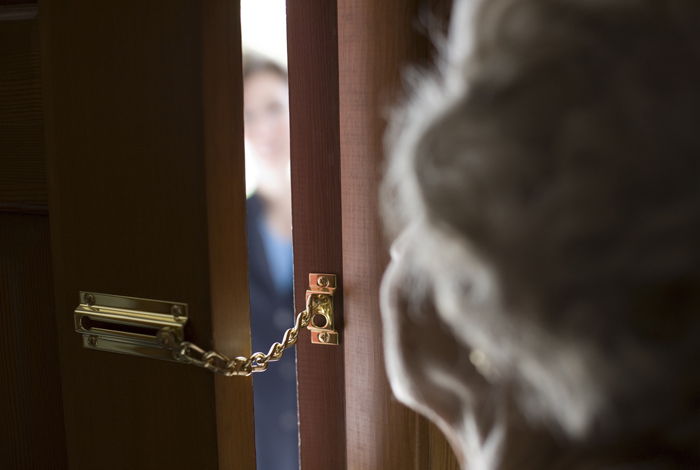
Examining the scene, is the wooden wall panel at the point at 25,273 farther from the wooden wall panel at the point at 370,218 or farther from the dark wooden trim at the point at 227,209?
the wooden wall panel at the point at 370,218

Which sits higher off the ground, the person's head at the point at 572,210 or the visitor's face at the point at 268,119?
the visitor's face at the point at 268,119

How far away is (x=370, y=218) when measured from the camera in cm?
76

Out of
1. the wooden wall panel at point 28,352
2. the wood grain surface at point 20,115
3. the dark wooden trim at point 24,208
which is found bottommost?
the wooden wall panel at point 28,352

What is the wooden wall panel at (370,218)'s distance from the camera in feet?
2.34

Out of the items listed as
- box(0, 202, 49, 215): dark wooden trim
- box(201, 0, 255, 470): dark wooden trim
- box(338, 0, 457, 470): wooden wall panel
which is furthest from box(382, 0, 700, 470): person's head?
box(0, 202, 49, 215): dark wooden trim

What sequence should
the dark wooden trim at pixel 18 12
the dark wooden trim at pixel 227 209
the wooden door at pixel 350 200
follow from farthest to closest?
the wooden door at pixel 350 200 < the dark wooden trim at pixel 18 12 < the dark wooden trim at pixel 227 209

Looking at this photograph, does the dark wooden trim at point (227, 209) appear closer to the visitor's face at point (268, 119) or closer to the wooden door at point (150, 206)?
the wooden door at point (150, 206)

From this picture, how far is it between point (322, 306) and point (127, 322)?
294 millimetres

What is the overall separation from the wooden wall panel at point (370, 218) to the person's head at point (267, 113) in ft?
1.84

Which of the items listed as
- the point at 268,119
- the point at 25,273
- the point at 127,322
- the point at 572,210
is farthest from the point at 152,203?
the point at 268,119

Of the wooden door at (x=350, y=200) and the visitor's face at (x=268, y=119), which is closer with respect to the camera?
the wooden door at (x=350, y=200)

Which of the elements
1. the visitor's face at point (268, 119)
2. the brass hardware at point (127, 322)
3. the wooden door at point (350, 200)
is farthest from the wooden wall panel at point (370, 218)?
the visitor's face at point (268, 119)

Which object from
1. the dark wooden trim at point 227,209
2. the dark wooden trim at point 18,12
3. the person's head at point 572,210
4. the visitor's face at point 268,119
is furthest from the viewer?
the visitor's face at point 268,119

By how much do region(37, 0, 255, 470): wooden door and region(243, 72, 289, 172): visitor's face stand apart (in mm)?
721
